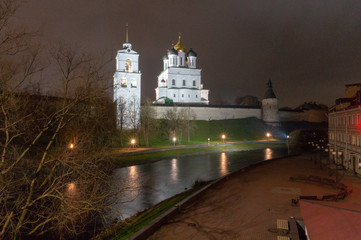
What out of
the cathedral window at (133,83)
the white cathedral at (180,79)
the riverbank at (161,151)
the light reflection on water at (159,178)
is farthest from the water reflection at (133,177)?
the white cathedral at (180,79)

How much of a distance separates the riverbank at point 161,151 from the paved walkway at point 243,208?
855cm

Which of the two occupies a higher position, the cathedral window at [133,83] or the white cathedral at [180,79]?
the white cathedral at [180,79]

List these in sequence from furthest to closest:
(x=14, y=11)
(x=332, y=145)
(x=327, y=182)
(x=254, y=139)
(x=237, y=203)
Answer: (x=254, y=139), (x=332, y=145), (x=327, y=182), (x=237, y=203), (x=14, y=11)

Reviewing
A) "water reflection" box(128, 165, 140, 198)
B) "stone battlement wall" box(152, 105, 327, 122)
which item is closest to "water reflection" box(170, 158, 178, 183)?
"water reflection" box(128, 165, 140, 198)

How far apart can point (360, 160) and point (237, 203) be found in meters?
10.3

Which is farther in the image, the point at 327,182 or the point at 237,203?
the point at 327,182

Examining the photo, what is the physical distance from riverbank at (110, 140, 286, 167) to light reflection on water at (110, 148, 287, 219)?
122 cm

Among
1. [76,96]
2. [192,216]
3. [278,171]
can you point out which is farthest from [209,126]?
[76,96]

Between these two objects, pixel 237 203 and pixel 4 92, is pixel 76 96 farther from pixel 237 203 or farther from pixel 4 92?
pixel 237 203

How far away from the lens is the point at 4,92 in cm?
559

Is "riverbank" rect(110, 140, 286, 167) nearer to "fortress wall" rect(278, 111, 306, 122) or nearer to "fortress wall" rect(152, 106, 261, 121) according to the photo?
"fortress wall" rect(152, 106, 261, 121)

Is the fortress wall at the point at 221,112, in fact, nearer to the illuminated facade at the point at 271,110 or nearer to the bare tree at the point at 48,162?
the illuminated facade at the point at 271,110

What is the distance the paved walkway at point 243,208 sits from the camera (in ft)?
25.1

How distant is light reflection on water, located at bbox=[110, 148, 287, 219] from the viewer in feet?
42.5
